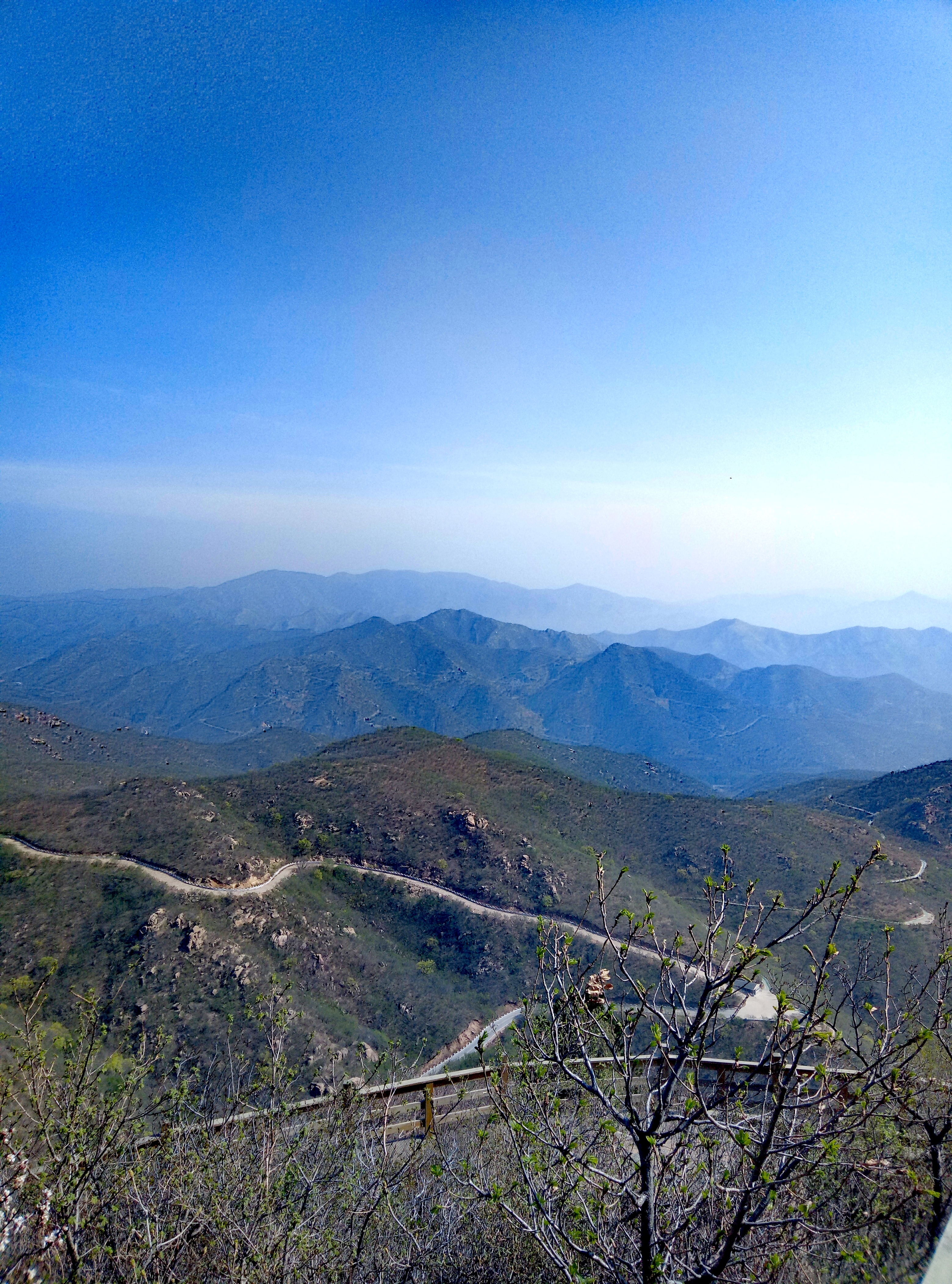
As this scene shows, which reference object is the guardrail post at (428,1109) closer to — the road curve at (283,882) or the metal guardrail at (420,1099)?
the metal guardrail at (420,1099)

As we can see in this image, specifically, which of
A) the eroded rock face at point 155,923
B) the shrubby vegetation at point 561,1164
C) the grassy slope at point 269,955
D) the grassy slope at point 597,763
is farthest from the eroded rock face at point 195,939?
the grassy slope at point 597,763

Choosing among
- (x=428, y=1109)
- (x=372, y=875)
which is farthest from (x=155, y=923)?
(x=428, y=1109)

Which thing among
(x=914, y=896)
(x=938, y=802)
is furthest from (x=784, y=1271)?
(x=938, y=802)

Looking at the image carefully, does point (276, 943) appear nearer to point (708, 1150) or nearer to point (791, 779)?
point (708, 1150)

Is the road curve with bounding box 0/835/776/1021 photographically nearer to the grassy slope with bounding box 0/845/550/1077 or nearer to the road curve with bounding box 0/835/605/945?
the road curve with bounding box 0/835/605/945

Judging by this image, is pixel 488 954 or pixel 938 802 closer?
pixel 488 954

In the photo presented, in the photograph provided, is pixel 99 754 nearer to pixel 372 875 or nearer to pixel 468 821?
pixel 372 875

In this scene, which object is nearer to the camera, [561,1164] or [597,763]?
[561,1164]
